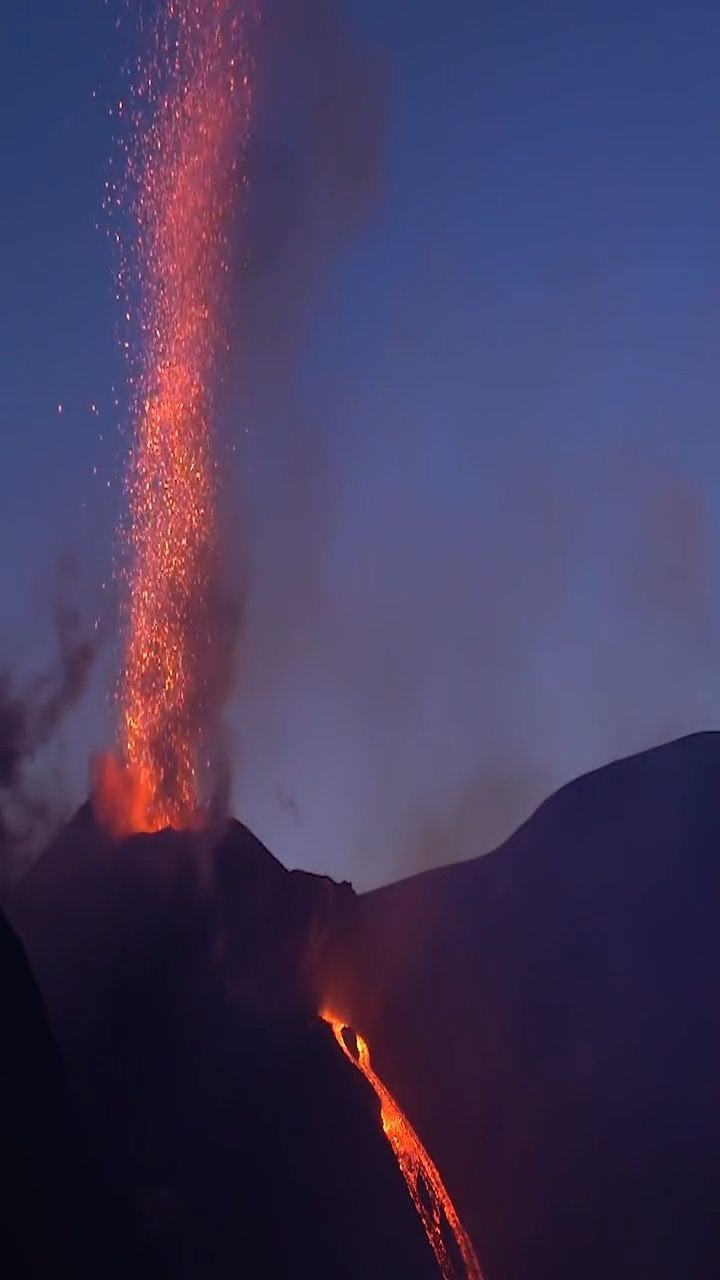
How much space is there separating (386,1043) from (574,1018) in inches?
378

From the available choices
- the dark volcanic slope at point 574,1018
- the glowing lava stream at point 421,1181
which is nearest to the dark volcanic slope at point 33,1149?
the glowing lava stream at point 421,1181

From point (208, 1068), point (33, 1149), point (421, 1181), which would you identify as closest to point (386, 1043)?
point (421, 1181)

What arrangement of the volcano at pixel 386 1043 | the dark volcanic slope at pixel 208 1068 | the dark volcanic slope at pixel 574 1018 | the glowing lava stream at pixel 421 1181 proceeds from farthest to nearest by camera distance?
the dark volcanic slope at pixel 574 1018
the glowing lava stream at pixel 421 1181
the volcano at pixel 386 1043
the dark volcanic slope at pixel 208 1068

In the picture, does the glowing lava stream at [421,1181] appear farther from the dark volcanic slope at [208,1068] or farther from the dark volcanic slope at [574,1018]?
the dark volcanic slope at [574,1018]

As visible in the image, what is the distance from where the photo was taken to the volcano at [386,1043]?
3947 cm

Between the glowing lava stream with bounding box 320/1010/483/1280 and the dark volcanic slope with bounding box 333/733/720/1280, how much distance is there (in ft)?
9.53

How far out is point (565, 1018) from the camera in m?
67.6

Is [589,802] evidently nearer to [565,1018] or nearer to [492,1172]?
[565,1018]

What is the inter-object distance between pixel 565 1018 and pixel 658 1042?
3.84 meters

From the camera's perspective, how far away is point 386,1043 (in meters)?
62.2

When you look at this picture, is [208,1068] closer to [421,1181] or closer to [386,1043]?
[421,1181]

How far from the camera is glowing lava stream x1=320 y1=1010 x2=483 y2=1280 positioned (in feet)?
152

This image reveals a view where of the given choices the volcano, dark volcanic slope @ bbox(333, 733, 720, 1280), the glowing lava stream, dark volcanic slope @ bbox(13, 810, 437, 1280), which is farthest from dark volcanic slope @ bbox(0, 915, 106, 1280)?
dark volcanic slope @ bbox(333, 733, 720, 1280)

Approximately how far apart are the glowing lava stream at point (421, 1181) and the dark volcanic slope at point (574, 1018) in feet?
9.53
